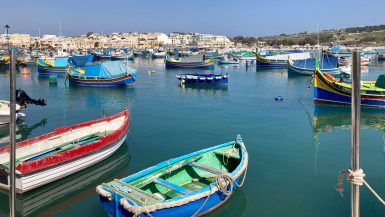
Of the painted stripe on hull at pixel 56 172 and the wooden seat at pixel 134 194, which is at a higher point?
the wooden seat at pixel 134 194

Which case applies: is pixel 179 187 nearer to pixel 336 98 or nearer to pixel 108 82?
pixel 336 98

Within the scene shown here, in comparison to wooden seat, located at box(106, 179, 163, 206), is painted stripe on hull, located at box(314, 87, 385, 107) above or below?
above

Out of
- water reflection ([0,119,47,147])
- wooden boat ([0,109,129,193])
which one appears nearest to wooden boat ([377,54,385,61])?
water reflection ([0,119,47,147])

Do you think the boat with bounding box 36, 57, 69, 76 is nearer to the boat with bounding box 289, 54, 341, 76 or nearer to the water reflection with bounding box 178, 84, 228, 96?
the water reflection with bounding box 178, 84, 228, 96

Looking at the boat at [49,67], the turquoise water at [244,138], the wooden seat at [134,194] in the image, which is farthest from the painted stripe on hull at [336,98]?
the boat at [49,67]

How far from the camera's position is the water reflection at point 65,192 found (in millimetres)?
9961

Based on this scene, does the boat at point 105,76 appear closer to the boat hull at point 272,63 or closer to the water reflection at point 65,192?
the water reflection at point 65,192

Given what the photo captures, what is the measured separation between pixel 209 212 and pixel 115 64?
99.7 feet

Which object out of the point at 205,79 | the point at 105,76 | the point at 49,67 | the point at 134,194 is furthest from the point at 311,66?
the point at 134,194

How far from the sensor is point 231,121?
20547mm

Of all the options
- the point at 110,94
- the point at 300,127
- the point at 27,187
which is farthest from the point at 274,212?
the point at 110,94

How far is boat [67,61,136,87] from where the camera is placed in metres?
35.8

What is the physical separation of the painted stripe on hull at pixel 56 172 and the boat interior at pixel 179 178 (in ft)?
11.2

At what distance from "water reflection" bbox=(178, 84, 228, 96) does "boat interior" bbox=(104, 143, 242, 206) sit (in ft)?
67.4
